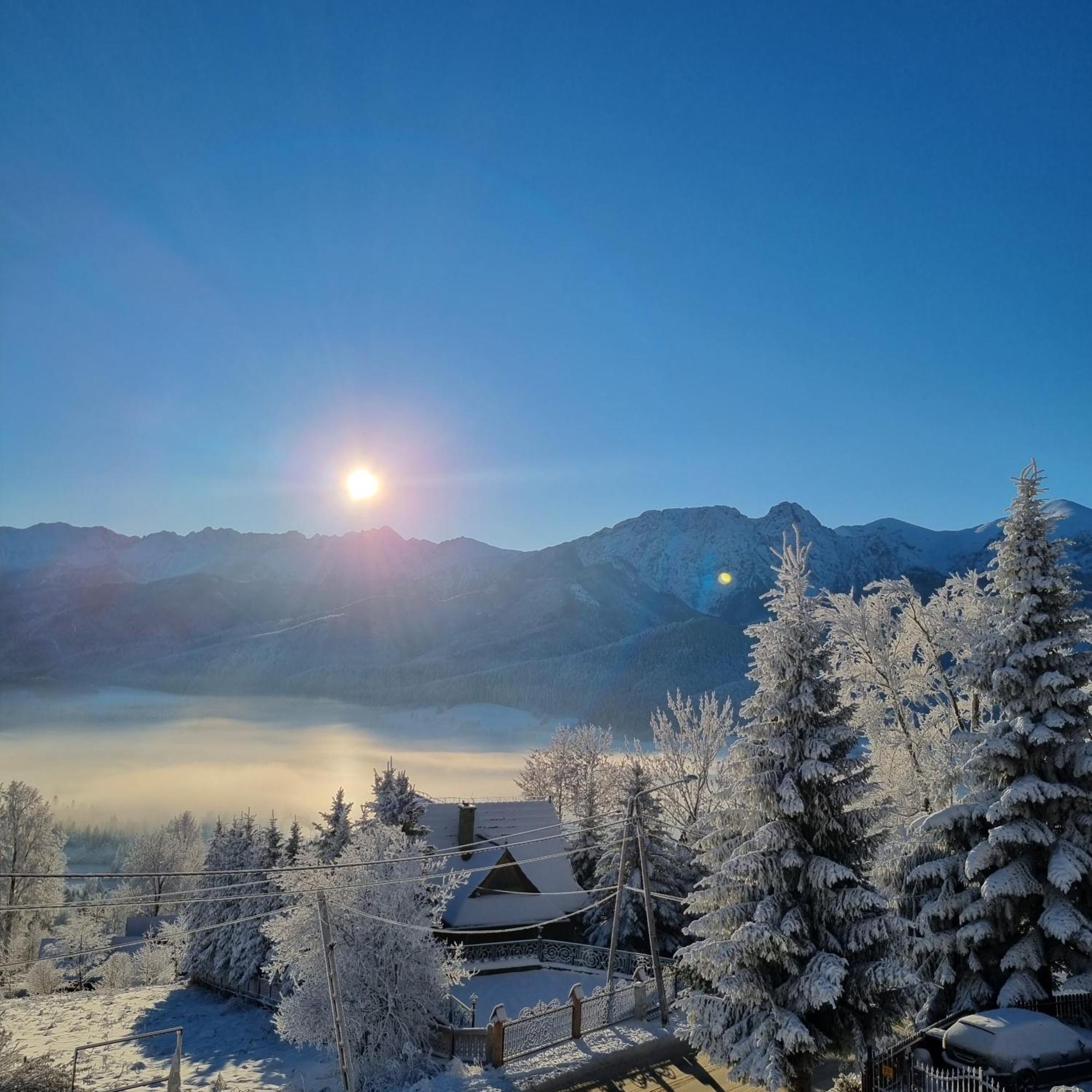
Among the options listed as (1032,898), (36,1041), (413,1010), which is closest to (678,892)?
(413,1010)

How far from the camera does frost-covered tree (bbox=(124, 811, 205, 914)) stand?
3856 inches

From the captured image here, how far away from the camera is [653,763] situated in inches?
1761

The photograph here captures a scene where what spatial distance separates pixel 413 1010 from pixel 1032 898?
16.2 m

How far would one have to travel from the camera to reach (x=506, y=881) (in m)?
37.3

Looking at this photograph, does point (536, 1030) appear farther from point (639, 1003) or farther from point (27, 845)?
point (27, 845)

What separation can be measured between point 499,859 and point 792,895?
2394cm

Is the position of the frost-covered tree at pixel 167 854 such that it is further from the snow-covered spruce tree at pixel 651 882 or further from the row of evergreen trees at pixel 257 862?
the snow-covered spruce tree at pixel 651 882

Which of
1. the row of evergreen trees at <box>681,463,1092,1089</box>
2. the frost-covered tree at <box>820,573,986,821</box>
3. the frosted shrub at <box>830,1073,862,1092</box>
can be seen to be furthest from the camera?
the frost-covered tree at <box>820,573,986,821</box>

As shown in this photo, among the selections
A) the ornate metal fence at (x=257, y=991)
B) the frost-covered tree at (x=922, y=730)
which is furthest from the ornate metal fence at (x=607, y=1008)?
the ornate metal fence at (x=257, y=991)

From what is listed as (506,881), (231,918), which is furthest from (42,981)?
(506,881)

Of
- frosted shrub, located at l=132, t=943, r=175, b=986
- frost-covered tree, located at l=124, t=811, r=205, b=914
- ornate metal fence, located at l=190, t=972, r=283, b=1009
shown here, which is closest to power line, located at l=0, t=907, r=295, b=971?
frosted shrub, located at l=132, t=943, r=175, b=986

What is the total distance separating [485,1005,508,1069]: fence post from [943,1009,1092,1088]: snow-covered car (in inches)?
408

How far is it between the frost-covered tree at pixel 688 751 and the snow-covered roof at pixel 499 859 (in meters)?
6.46

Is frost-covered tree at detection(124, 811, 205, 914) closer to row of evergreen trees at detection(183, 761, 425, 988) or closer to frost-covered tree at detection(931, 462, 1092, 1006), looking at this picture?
row of evergreen trees at detection(183, 761, 425, 988)
